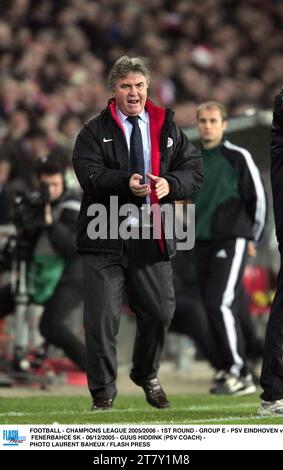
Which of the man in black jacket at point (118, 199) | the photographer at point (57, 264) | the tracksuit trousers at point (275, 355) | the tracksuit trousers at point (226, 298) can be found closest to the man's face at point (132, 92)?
the man in black jacket at point (118, 199)

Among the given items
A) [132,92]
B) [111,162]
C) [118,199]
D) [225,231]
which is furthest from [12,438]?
[225,231]

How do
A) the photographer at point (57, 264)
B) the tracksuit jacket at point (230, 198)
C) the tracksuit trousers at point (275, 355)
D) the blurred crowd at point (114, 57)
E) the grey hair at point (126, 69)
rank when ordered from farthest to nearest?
the blurred crowd at point (114, 57), the photographer at point (57, 264), the tracksuit jacket at point (230, 198), the grey hair at point (126, 69), the tracksuit trousers at point (275, 355)

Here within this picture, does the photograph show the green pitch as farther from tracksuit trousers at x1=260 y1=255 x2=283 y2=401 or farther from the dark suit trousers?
the dark suit trousers

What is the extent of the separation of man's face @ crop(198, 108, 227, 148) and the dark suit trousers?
2.41 meters

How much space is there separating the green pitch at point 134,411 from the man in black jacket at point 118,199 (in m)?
0.27

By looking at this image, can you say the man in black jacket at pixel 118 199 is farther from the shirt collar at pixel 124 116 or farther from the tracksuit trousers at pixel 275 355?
the tracksuit trousers at pixel 275 355

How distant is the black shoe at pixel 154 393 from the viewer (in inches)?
329

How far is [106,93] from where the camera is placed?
58.6 feet

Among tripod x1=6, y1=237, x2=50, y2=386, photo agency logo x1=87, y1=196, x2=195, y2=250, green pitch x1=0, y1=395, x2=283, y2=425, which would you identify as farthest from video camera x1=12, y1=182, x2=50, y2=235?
photo agency logo x1=87, y1=196, x2=195, y2=250

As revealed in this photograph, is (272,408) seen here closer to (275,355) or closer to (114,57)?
(275,355)

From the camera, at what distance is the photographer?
1044 centimetres

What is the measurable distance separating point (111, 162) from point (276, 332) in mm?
1444

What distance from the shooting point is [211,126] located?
10.3 m

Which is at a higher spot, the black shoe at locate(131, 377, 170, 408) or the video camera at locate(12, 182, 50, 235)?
the video camera at locate(12, 182, 50, 235)
